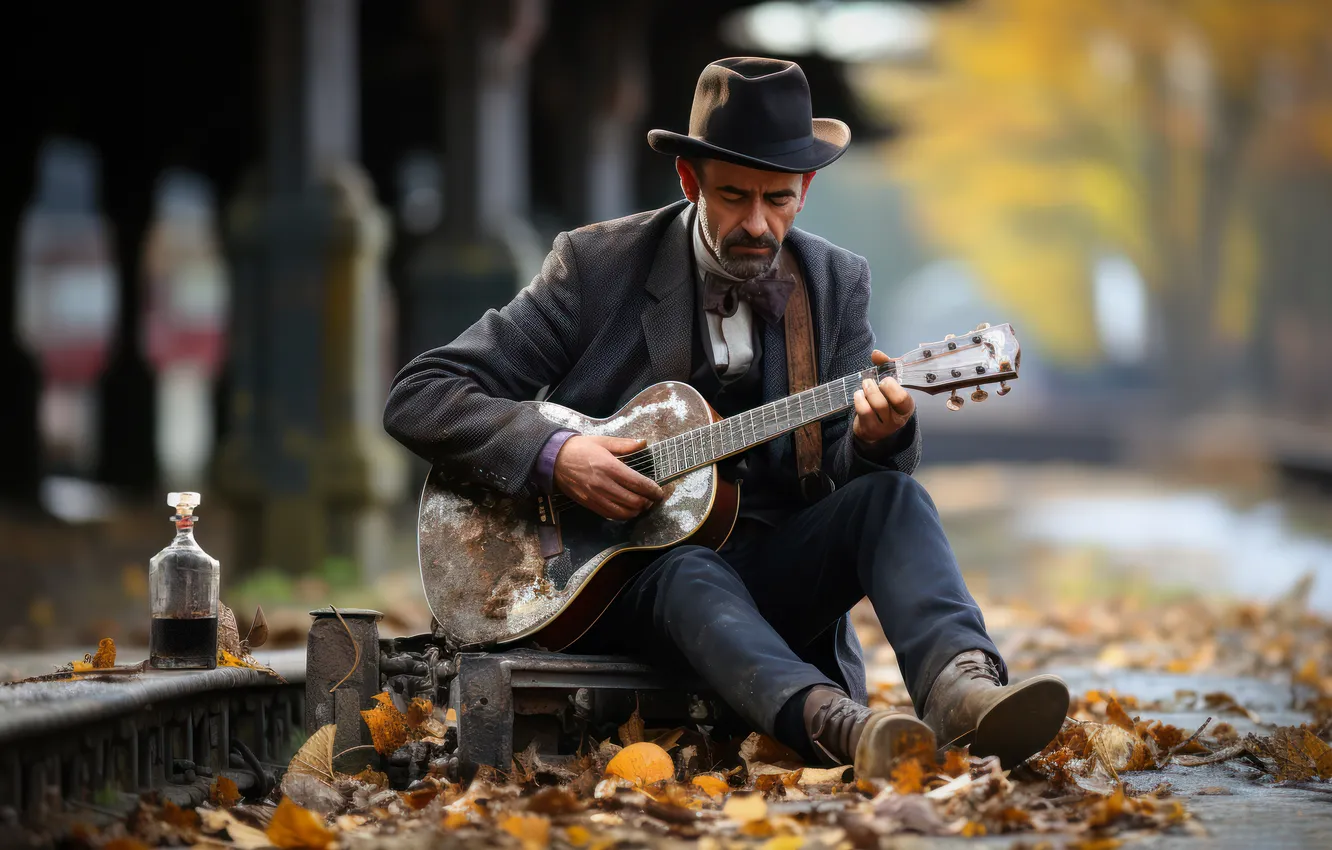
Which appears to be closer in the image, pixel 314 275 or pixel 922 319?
pixel 314 275

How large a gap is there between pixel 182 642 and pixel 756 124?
1739 millimetres

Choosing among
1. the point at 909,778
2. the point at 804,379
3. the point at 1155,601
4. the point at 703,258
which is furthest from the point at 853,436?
the point at 1155,601

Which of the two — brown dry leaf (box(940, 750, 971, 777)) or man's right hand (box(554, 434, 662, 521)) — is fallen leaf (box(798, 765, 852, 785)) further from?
man's right hand (box(554, 434, 662, 521))

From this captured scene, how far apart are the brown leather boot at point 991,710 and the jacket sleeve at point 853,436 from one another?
56 cm

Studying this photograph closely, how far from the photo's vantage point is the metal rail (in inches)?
115

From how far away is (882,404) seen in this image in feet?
11.6

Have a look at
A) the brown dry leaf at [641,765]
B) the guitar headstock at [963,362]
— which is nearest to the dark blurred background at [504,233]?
the brown dry leaf at [641,765]

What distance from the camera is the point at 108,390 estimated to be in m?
19.1

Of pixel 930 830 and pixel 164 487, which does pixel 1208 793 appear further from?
pixel 164 487

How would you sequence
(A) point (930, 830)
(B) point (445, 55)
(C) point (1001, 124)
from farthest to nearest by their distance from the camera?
(C) point (1001, 124) < (B) point (445, 55) < (A) point (930, 830)

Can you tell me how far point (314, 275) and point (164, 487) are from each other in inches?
425

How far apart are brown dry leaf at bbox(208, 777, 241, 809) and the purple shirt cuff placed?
0.94 meters

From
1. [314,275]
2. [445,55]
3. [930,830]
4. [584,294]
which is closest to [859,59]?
[445,55]

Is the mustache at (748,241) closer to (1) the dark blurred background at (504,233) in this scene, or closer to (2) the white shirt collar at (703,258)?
(2) the white shirt collar at (703,258)
